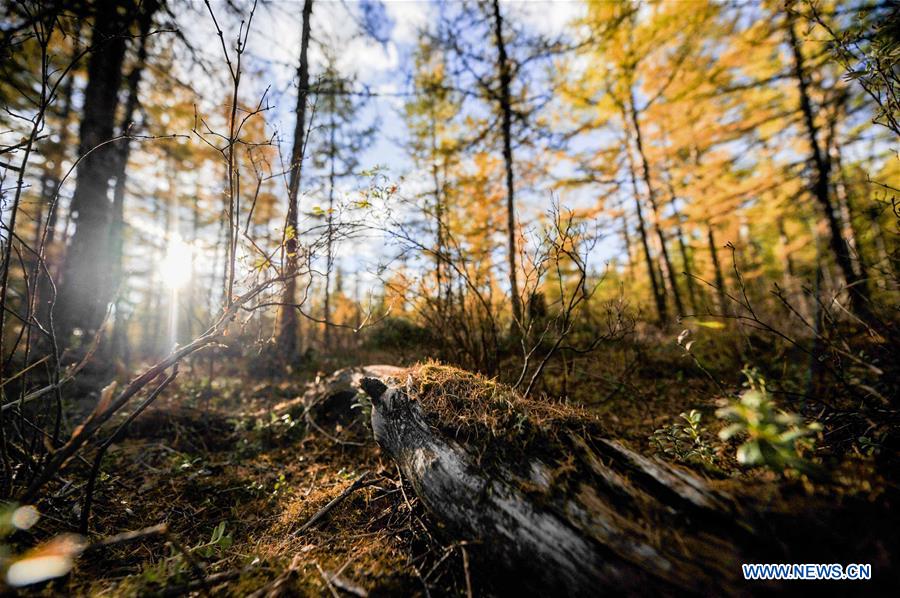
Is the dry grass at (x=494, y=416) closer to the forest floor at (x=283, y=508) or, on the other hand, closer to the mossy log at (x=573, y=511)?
the mossy log at (x=573, y=511)

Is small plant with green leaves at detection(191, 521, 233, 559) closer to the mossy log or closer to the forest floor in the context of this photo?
the forest floor

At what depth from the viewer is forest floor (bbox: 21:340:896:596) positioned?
1.34 metres

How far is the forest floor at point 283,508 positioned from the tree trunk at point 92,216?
3044 millimetres

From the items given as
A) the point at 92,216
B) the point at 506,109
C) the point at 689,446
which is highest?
the point at 506,109

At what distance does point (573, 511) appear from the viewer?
1387 millimetres

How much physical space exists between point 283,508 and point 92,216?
6276 mm

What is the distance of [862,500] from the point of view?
119 cm

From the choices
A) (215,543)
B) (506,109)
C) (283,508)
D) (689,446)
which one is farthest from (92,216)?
(689,446)

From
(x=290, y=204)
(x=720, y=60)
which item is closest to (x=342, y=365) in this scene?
(x=290, y=204)

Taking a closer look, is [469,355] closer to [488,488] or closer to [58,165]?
[488,488]

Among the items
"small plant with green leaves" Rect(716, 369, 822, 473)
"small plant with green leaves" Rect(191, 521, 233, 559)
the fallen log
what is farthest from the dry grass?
"small plant with green leaves" Rect(191, 521, 233, 559)

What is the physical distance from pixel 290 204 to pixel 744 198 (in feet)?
30.1

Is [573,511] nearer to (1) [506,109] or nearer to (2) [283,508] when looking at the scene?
(2) [283,508]

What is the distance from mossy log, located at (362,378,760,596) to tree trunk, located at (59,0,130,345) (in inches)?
263
